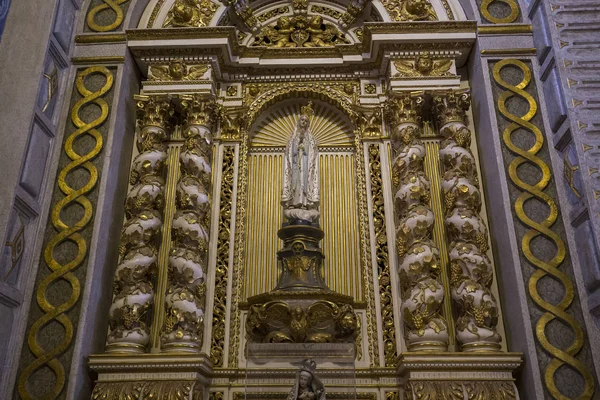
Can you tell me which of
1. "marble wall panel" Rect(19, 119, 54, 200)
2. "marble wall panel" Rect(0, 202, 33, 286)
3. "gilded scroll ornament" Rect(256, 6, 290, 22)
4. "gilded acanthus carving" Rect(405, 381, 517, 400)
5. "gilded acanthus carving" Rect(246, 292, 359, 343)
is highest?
"gilded scroll ornament" Rect(256, 6, 290, 22)

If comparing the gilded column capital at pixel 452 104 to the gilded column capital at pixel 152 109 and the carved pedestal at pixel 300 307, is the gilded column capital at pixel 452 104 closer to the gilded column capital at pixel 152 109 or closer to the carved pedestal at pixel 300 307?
the carved pedestal at pixel 300 307

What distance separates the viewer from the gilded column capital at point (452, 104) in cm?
673

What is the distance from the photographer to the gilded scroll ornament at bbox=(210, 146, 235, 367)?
6215mm

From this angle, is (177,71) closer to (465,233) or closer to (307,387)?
(465,233)

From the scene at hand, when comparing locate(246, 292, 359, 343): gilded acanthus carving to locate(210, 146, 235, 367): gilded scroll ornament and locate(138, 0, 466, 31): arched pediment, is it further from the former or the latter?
locate(138, 0, 466, 31): arched pediment

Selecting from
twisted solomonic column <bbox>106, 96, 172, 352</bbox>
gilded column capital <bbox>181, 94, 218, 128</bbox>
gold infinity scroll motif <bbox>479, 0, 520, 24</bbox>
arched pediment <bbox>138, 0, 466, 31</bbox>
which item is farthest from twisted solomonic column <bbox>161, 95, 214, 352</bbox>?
gold infinity scroll motif <bbox>479, 0, 520, 24</bbox>

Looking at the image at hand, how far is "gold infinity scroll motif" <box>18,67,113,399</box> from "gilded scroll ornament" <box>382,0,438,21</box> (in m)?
3.57

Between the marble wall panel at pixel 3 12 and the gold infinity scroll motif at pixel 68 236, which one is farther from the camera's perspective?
the marble wall panel at pixel 3 12

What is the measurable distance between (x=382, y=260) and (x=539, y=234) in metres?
1.64

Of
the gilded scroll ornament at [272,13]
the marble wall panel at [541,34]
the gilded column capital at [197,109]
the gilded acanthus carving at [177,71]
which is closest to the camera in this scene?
the marble wall panel at [541,34]

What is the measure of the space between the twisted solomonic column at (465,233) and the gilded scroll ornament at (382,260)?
0.69 m

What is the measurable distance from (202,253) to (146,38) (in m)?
2.72

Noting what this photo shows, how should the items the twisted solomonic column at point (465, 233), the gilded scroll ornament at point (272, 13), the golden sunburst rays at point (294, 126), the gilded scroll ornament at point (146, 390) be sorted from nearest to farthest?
the gilded scroll ornament at point (146, 390) < the twisted solomonic column at point (465, 233) < the golden sunburst rays at point (294, 126) < the gilded scroll ornament at point (272, 13)

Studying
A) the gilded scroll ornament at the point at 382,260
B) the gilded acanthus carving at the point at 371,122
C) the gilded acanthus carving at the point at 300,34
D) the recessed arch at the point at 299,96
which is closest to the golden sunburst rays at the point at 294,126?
the recessed arch at the point at 299,96
